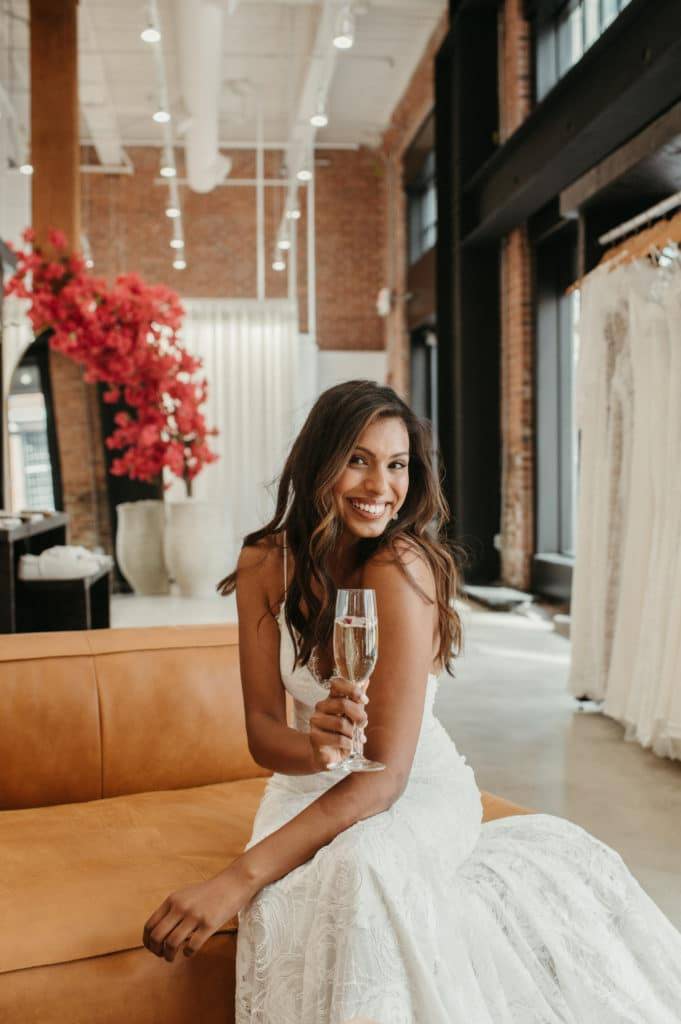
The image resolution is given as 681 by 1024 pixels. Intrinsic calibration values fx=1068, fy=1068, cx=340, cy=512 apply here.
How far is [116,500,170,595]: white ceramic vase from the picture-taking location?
9188 millimetres

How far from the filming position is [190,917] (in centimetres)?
149

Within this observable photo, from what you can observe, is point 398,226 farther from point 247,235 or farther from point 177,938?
point 177,938

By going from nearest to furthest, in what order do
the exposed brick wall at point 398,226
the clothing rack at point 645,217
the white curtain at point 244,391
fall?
the clothing rack at point 645,217, the white curtain at point 244,391, the exposed brick wall at point 398,226

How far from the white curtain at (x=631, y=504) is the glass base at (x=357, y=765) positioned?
8.60 ft

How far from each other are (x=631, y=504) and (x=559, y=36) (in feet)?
18.3

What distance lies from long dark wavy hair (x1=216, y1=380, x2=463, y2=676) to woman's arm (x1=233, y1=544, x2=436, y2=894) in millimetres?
37

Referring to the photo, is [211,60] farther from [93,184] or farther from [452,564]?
[452,564]

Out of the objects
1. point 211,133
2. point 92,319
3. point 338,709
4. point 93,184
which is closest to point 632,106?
point 92,319

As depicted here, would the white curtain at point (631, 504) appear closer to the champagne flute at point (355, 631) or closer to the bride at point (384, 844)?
the bride at point (384, 844)

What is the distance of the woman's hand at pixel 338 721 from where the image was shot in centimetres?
152

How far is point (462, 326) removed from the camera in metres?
9.34

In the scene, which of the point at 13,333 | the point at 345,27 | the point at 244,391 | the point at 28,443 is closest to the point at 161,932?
the point at 345,27

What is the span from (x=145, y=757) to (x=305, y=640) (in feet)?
2.17

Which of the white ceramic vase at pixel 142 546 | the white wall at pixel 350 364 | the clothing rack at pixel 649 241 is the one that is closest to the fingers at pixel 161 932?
the clothing rack at pixel 649 241
